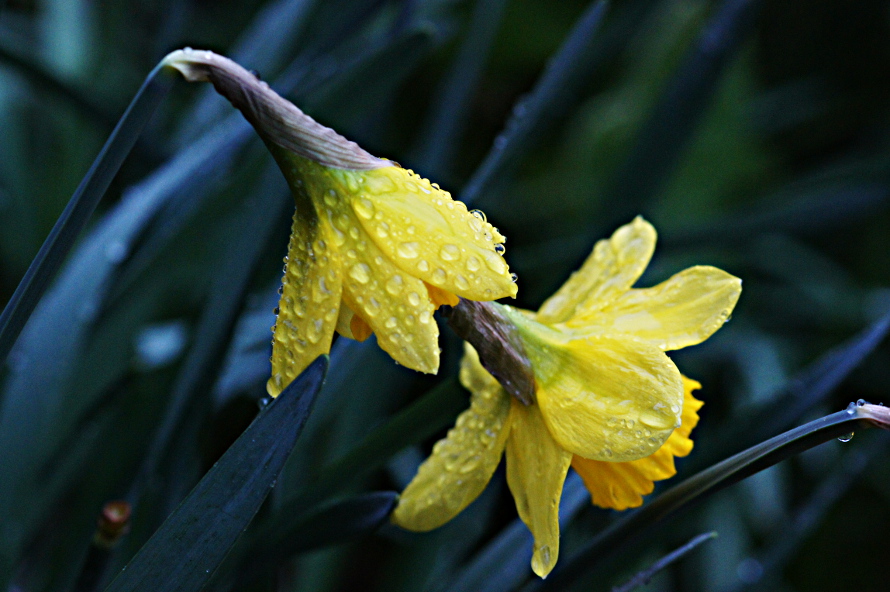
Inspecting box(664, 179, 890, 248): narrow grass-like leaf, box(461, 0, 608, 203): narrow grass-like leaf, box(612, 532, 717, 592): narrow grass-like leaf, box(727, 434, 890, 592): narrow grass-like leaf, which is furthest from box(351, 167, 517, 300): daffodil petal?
box(664, 179, 890, 248): narrow grass-like leaf

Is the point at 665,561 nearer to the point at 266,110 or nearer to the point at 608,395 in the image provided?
the point at 608,395

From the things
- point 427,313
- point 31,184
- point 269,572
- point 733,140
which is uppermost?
point 31,184

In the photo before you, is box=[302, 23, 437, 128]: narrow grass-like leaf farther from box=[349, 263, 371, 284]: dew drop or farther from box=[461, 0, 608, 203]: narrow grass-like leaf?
box=[349, 263, 371, 284]: dew drop

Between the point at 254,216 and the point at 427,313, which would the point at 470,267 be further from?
the point at 254,216

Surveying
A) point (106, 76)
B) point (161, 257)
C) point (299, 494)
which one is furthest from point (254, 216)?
point (106, 76)

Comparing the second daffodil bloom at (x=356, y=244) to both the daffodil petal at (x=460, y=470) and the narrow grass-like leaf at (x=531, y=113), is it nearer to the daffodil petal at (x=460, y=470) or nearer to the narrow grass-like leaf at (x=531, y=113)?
the daffodil petal at (x=460, y=470)

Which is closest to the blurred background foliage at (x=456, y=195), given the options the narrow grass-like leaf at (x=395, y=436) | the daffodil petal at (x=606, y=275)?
the narrow grass-like leaf at (x=395, y=436)
